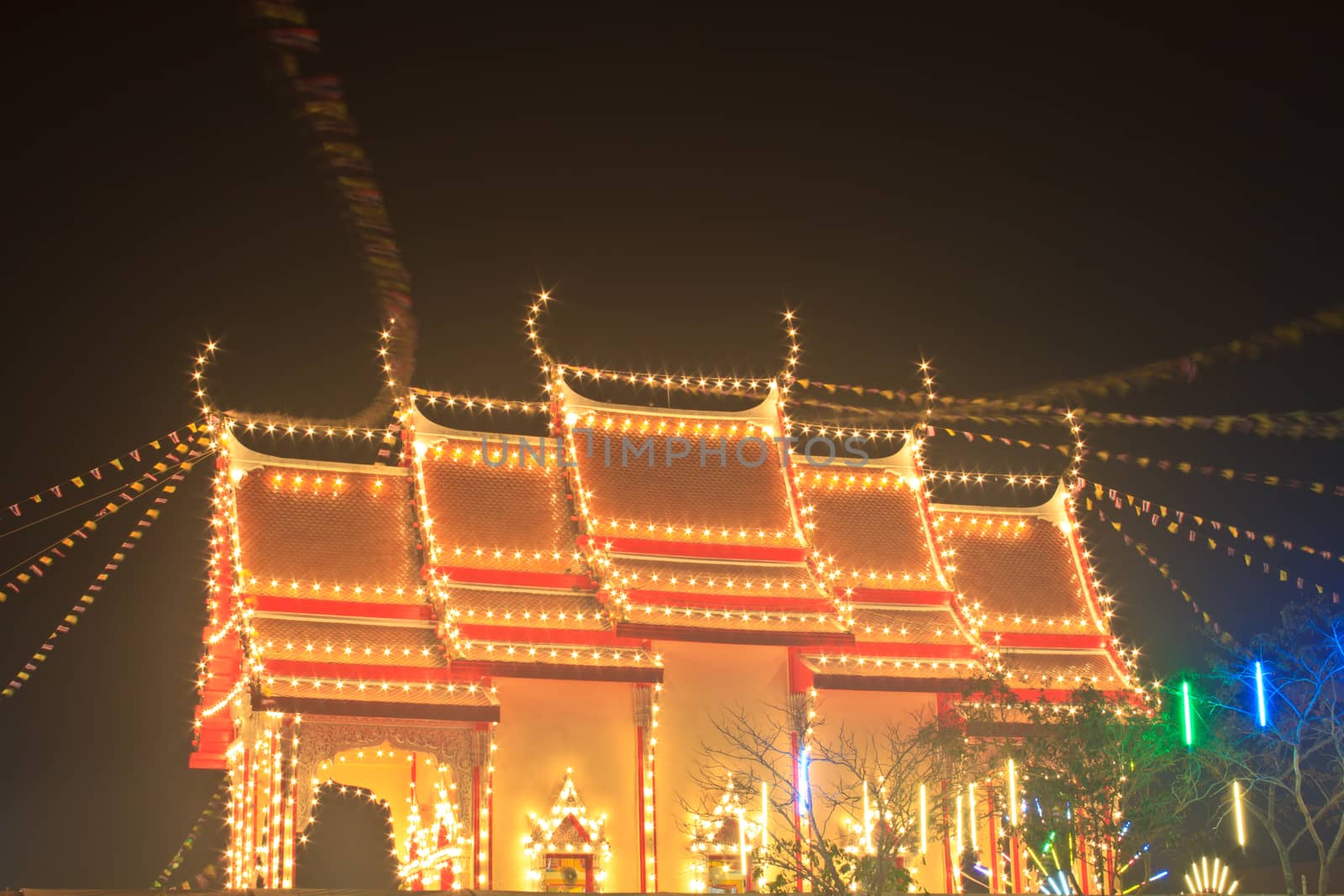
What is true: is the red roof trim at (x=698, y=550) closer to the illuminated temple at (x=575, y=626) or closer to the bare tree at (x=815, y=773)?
the illuminated temple at (x=575, y=626)

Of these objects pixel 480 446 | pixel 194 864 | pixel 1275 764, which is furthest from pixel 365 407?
pixel 1275 764

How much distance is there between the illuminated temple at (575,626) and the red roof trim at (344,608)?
0.03 meters

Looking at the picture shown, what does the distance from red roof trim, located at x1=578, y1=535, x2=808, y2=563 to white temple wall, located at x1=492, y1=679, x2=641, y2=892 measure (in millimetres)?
2731

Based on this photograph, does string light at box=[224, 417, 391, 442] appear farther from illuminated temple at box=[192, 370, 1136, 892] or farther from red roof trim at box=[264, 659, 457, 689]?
red roof trim at box=[264, 659, 457, 689]

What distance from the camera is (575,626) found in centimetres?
2358

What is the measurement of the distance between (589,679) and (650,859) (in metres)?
2.98

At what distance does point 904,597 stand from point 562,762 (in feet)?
25.0

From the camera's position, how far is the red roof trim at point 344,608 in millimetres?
23047

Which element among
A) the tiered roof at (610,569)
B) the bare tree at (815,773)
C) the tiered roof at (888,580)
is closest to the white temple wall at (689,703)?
the bare tree at (815,773)

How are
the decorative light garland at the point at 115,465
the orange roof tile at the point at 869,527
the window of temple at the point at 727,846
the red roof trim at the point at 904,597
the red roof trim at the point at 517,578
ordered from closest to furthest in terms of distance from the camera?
the window of temple at the point at 727,846
the red roof trim at the point at 517,578
the decorative light garland at the point at 115,465
the red roof trim at the point at 904,597
the orange roof tile at the point at 869,527

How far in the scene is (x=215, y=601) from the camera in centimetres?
2523

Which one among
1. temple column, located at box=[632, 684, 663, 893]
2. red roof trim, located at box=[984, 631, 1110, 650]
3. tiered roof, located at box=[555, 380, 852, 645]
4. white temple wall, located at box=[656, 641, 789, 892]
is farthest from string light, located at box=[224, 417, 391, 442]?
red roof trim, located at box=[984, 631, 1110, 650]

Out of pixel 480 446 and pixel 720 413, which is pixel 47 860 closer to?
pixel 480 446

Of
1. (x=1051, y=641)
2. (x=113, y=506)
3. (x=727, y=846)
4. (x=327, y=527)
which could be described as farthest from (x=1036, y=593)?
(x=113, y=506)
